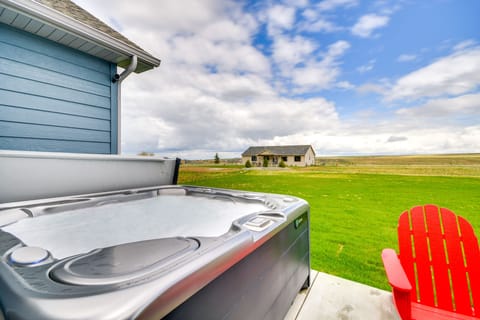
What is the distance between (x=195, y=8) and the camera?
2.85 m

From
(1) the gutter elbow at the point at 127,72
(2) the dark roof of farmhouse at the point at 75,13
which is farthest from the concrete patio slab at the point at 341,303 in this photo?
(2) the dark roof of farmhouse at the point at 75,13

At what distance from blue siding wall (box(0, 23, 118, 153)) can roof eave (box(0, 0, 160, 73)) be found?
33 cm

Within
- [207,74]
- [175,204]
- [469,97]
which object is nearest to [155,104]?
[207,74]

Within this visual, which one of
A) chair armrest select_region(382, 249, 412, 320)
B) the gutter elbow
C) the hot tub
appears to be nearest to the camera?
the hot tub

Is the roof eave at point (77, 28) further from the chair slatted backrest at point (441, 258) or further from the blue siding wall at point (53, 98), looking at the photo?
the chair slatted backrest at point (441, 258)

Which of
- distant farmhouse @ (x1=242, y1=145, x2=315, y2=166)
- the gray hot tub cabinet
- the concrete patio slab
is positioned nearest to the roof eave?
the gray hot tub cabinet

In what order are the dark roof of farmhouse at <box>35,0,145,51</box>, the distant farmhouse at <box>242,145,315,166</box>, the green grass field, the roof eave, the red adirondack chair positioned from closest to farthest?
the red adirondack chair < the roof eave < the dark roof of farmhouse at <box>35,0,145,51</box> < the green grass field < the distant farmhouse at <box>242,145,315,166</box>

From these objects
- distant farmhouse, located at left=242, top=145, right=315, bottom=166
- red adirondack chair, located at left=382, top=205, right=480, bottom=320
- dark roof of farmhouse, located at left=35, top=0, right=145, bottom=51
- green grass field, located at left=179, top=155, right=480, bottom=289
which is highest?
dark roof of farmhouse, located at left=35, top=0, right=145, bottom=51

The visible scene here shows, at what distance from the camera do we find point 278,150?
20.8 metres

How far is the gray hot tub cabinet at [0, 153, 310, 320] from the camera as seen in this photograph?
0.43m

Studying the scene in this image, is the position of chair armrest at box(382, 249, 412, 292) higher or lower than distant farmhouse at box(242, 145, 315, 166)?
lower

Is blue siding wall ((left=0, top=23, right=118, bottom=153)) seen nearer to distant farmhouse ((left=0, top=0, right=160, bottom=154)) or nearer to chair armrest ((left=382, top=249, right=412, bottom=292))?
distant farmhouse ((left=0, top=0, right=160, bottom=154))

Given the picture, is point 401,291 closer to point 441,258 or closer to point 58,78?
point 441,258

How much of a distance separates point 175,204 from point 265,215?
95cm
